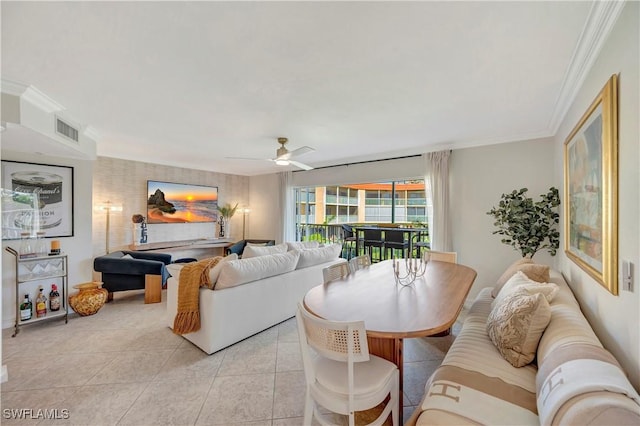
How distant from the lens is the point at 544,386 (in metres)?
1.10

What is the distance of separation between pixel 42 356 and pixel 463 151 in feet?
18.3

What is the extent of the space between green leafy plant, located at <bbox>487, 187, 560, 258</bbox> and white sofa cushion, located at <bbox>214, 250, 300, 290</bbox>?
273cm

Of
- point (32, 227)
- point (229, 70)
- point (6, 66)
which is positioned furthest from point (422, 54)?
point (32, 227)

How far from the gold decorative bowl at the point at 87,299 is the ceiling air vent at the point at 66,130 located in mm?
1948

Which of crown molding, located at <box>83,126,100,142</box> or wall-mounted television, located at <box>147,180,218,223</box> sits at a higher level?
crown molding, located at <box>83,126,100,142</box>

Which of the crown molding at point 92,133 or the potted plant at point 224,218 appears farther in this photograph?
the potted plant at point 224,218

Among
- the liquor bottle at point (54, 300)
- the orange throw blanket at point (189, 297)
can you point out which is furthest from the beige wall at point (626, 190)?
the liquor bottle at point (54, 300)

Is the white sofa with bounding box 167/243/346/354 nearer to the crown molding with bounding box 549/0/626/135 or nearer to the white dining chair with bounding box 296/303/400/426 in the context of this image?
the white dining chair with bounding box 296/303/400/426

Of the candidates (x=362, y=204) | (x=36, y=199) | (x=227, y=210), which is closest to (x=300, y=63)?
(x=36, y=199)

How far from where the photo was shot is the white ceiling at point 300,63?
1432 mm

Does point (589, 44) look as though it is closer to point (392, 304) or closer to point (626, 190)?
point (626, 190)

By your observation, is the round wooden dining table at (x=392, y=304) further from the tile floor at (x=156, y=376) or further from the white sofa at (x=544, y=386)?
the tile floor at (x=156, y=376)

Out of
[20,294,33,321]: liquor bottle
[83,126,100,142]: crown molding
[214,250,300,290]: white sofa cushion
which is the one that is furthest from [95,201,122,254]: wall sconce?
[214,250,300,290]: white sofa cushion

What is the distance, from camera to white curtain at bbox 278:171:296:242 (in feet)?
20.3
